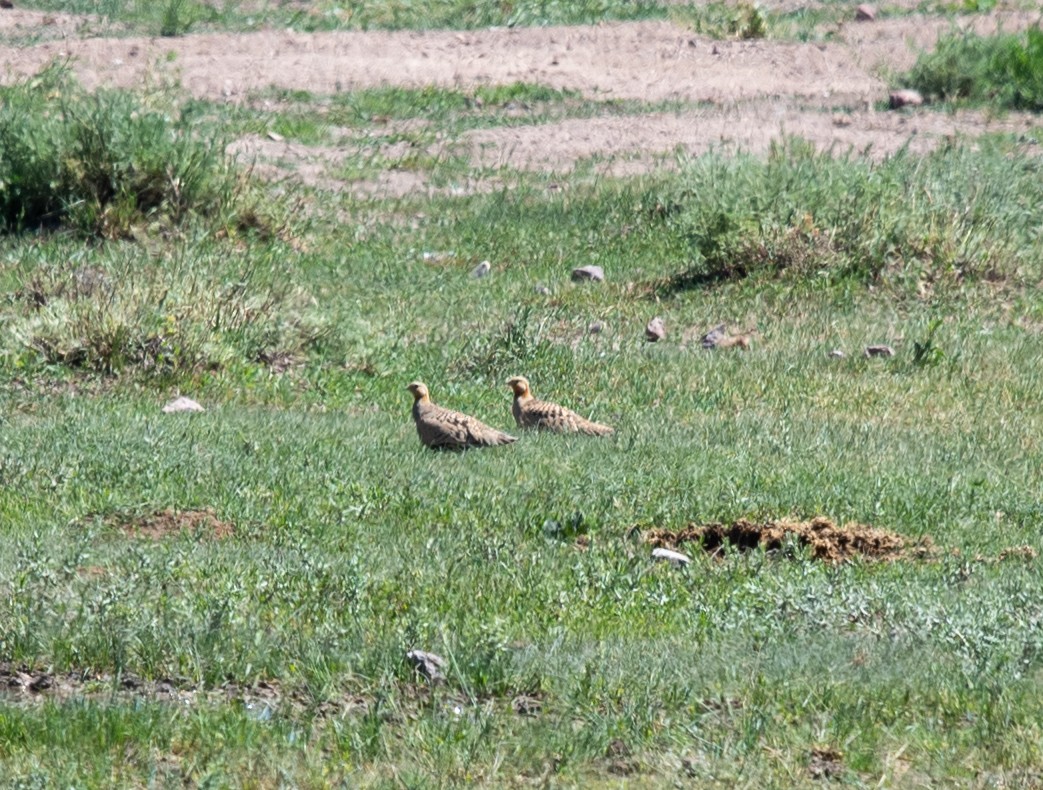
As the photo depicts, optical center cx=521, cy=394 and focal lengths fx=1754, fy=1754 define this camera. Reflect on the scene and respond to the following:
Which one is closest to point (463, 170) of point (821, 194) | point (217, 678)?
point (821, 194)

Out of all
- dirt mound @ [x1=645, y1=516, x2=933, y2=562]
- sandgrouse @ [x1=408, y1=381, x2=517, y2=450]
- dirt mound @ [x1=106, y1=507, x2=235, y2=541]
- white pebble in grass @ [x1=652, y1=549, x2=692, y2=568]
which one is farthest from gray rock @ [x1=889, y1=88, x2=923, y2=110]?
dirt mound @ [x1=106, y1=507, x2=235, y2=541]

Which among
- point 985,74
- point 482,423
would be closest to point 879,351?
point 482,423

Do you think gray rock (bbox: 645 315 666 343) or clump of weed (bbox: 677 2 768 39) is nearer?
gray rock (bbox: 645 315 666 343)

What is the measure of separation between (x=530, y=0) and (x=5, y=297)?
18.2 m

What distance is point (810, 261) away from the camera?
14930mm

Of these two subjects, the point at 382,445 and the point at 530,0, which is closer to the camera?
the point at 382,445

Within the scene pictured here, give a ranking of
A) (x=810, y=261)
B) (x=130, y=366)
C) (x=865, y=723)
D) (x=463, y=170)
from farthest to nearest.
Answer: (x=463, y=170)
(x=810, y=261)
(x=130, y=366)
(x=865, y=723)

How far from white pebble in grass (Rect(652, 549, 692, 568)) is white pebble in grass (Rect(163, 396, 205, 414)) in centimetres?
453

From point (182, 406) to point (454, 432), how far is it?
2.38 metres

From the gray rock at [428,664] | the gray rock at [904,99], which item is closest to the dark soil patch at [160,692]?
the gray rock at [428,664]

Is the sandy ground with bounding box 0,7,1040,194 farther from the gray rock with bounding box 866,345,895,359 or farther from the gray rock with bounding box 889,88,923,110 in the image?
the gray rock with bounding box 866,345,895,359

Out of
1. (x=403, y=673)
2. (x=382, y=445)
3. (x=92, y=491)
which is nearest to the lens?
(x=403, y=673)

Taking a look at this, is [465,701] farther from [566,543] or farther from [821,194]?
[821,194]

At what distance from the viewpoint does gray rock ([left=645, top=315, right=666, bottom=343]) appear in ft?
45.3
